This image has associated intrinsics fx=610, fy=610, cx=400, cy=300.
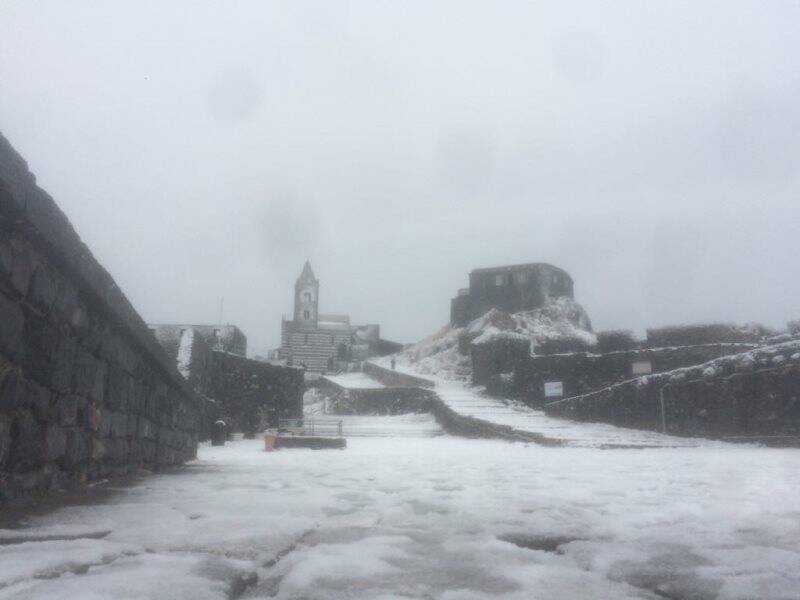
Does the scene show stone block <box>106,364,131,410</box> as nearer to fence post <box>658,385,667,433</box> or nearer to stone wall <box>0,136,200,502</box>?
stone wall <box>0,136,200,502</box>

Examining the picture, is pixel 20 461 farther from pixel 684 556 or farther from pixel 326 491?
pixel 684 556

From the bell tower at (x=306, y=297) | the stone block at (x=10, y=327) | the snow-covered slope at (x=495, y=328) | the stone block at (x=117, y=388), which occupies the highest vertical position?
the bell tower at (x=306, y=297)

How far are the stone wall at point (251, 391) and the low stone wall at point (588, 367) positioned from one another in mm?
8243

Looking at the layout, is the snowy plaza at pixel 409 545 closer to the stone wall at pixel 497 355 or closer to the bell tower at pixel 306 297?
the stone wall at pixel 497 355

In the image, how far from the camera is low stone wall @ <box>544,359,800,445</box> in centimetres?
936

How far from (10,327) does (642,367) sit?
1646 cm

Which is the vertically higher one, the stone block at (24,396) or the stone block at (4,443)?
the stone block at (24,396)

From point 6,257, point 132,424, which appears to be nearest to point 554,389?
point 132,424

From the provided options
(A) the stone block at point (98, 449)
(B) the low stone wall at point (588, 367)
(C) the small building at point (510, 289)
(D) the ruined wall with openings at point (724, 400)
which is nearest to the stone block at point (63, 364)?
(A) the stone block at point (98, 449)

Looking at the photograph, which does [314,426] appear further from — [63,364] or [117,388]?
[63,364]

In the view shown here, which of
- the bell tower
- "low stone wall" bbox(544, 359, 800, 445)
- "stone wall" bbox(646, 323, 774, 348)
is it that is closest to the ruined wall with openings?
"low stone wall" bbox(544, 359, 800, 445)

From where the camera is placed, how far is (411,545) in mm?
A: 1948

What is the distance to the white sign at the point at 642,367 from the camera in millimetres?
16469

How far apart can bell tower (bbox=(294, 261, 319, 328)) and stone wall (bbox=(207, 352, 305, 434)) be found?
50507 mm
